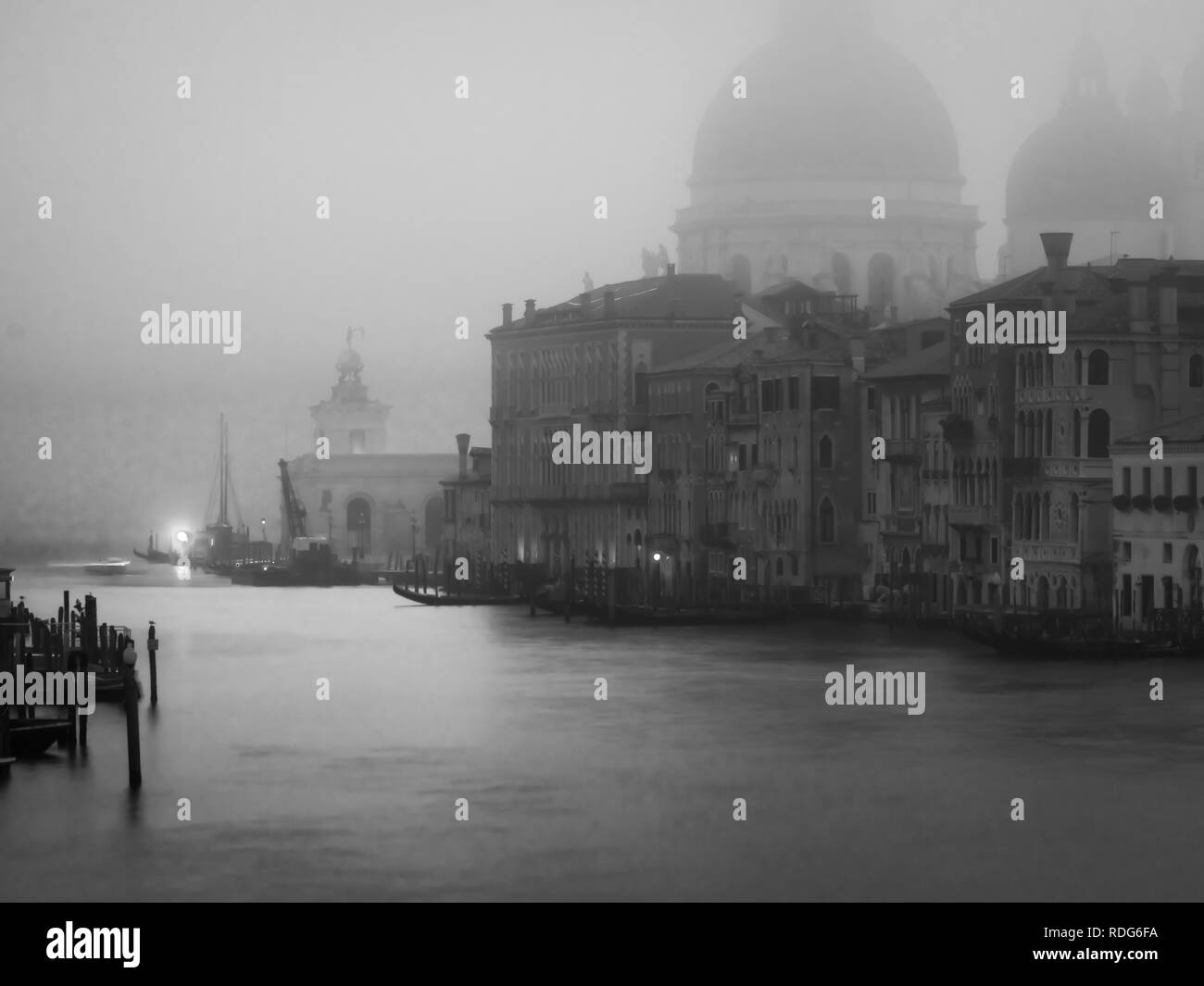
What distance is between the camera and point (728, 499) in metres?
63.0

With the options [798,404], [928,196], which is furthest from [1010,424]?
[928,196]

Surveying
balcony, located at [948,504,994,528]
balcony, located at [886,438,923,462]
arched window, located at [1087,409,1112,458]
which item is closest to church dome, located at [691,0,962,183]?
balcony, located at [886,438,923,462]

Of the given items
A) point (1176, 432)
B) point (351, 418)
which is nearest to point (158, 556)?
point (351, 418)

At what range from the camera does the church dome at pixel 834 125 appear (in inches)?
3494

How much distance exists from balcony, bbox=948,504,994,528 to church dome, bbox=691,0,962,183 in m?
37.7

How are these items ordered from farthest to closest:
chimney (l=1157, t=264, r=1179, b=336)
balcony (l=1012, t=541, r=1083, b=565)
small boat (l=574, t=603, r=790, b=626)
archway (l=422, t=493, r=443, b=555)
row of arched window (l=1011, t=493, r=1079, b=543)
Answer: archway (l=422, t=493, r=443, b=555) → small boat (l=574, t=603, r=790, b=626) → chimney (l=1157, t=264, r=1179, b=336) → row of arched window (l=1011, t=493, r=1079, b=543) → balcony (l=1012, t=541, r=1083, b=565)

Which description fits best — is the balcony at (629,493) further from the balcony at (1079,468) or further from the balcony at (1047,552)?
the balcony at (1079,468)

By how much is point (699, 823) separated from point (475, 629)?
95.8 ft

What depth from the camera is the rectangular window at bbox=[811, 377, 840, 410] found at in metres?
58.9

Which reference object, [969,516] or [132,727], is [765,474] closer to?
[969,516]
